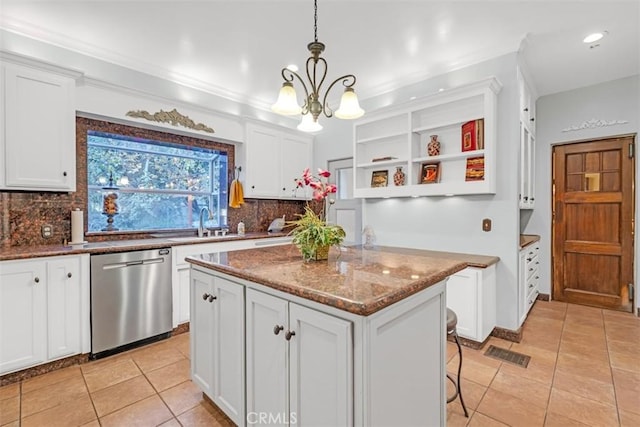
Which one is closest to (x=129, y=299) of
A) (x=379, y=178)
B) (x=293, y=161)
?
(x=293, y=161)

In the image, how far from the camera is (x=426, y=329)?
147 cm

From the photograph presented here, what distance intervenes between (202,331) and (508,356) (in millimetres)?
2534

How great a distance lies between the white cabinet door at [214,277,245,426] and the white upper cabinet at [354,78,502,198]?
2349 millimetres

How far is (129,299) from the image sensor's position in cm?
275

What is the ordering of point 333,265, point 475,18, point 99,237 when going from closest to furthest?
point 333,265
point 475,18
point 99,237

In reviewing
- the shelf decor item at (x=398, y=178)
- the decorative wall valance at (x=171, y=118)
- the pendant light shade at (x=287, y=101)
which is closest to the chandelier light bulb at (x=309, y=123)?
the pendant light shade at (x=287, y=101)

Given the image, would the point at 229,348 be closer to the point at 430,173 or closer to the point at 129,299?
the point at 129,299

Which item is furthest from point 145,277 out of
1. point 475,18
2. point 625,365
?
point 625,365

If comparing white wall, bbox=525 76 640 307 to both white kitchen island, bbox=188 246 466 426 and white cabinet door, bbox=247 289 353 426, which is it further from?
white cabinet door, bbox=247 289 353 426

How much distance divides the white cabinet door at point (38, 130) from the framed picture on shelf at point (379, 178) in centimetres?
312

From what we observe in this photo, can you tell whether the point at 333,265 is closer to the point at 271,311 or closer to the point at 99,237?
the point at 271,311

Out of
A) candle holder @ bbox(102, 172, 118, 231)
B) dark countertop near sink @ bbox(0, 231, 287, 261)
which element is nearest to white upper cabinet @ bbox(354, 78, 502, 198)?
dark countertop near sink @ bbox(0, 231, 287, 261)

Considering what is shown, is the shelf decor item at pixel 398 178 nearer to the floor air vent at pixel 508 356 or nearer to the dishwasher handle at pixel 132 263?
the floor air vent at pixel 508 356

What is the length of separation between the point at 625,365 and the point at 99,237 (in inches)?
193
